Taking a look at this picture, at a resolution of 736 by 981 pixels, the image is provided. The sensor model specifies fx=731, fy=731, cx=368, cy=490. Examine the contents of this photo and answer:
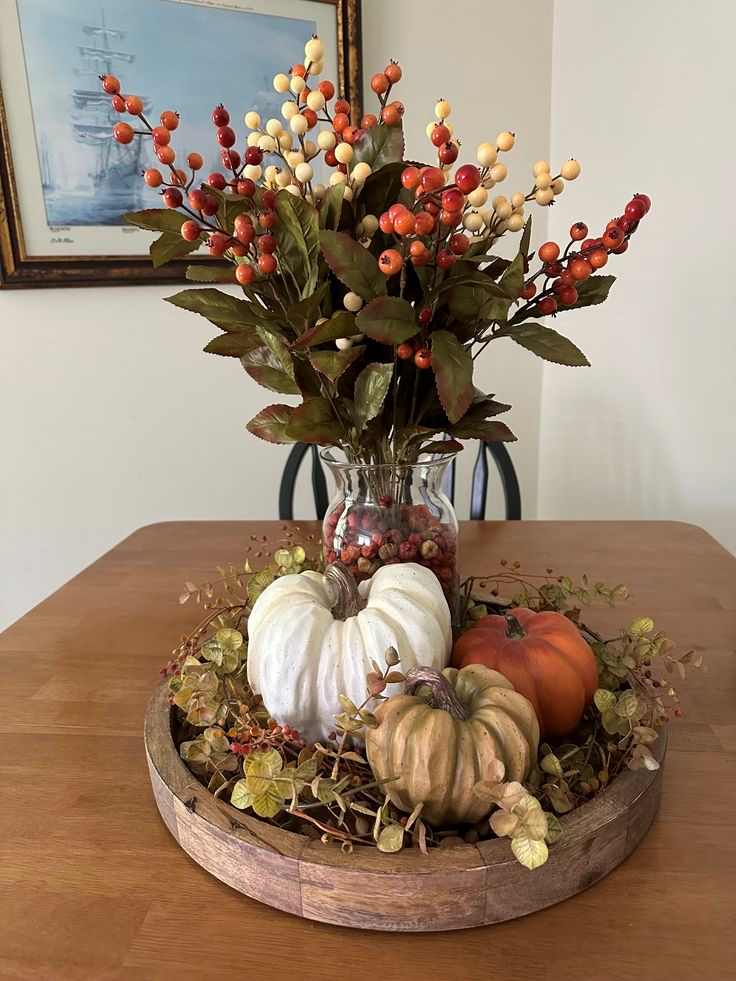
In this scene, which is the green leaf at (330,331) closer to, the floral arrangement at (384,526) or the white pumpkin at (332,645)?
the floral arrangement at (384,526)

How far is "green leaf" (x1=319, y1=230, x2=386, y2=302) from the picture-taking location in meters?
0.52

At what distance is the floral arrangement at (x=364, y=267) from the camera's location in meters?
0.53

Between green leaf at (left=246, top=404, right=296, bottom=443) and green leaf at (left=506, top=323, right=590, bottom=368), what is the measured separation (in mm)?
200

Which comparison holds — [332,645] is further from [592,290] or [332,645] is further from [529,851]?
[592,290]

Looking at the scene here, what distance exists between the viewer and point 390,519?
0.66 metres

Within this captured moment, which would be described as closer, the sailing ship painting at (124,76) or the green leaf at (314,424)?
the green leaf at (314,424)

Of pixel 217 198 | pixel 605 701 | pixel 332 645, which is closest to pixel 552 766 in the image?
pixel 605 701

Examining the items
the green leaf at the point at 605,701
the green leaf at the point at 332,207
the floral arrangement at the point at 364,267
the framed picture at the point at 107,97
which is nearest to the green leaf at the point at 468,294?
the floral arrangement at the point at 364,267

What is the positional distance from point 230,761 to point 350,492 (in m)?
0.25

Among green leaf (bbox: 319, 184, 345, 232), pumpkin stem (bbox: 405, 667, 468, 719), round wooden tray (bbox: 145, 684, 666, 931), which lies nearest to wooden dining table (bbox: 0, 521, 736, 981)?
round wooden tray (bbox: 145, 684, 666, 931)

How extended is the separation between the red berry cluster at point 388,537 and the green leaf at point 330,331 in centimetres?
16

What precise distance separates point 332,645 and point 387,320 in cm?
25

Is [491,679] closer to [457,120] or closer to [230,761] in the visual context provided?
[230,761]

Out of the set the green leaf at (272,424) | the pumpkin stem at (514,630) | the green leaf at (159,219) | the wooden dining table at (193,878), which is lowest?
the wooden dining table at (193,878)
